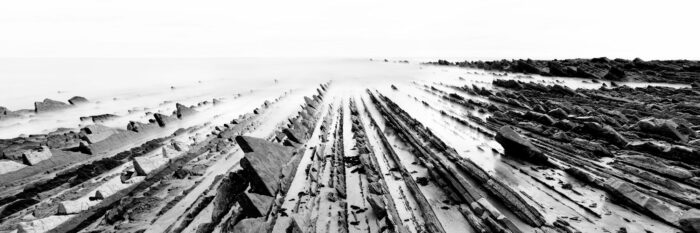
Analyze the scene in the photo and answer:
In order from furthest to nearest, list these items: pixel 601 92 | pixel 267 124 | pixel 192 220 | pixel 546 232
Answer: pixel 601 92 < pixel 267 124 < pixel 192 220 < pixel 546 232

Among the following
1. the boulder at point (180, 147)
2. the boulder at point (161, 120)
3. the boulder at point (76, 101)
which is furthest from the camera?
the boulder at point (76, 101)

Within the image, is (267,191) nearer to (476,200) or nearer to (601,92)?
(476,200)

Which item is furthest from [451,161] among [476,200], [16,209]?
[16,209]

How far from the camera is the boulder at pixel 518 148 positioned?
18.0ft

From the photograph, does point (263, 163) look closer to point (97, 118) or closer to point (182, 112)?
point (182, 112)

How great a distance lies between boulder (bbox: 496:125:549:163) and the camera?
548 centimetres

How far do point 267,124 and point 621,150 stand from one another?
817cm

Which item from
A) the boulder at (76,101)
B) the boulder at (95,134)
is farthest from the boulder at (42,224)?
the boulder at (76,101)

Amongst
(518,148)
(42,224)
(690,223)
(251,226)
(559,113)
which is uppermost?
(559,113)

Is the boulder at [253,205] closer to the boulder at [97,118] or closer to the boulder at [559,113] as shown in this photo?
the boulder at [559,113]

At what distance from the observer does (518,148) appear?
569 centimetres

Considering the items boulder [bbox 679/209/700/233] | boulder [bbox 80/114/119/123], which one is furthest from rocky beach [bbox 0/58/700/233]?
boulder [bbox 80/114/119/123]

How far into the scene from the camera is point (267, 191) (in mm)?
4418

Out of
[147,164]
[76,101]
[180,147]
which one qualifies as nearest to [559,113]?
[180,147]
